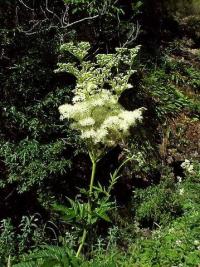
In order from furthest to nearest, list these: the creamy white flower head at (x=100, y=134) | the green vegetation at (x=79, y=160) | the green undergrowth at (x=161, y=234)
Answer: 1. the green vegetation at (x=79, y=160)
2. the green undergrowth at (x=161, y=234)
3. the creamy white flower head at (x=100, y=134)

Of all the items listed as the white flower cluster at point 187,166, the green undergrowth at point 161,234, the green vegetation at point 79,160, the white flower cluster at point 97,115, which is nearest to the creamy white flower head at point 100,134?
the white flower cluster at point 97,115

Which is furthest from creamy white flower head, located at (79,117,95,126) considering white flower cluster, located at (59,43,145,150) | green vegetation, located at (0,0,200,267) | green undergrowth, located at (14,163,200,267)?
green undergrowth, located at (14,163,200,267)

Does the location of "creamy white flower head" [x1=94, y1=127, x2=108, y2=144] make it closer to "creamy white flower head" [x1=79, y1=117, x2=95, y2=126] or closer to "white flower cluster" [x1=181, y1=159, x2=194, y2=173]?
"creamy white flower head" [x1=79, y1=117, x2=95, y2=126]

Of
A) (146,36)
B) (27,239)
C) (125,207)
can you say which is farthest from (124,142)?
(146,36)

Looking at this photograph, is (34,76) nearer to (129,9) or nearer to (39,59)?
(39,59)

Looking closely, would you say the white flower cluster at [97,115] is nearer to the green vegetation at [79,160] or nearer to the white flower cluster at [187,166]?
the green vegetation at [79,160]

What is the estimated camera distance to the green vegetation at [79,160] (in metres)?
4.86

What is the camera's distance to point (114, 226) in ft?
18.0

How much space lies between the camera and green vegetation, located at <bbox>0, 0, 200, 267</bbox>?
191 inches

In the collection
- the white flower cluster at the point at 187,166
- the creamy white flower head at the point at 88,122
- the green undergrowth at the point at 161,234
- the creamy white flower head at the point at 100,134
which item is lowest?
the green undergrowth at the point at 161,234

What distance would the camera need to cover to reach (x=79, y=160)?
19.6 feet

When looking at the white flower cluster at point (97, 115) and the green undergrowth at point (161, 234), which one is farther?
the green undergrowth at point (161, 234)

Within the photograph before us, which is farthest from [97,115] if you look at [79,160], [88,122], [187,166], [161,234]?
[187,166]

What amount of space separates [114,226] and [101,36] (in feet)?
9.82
